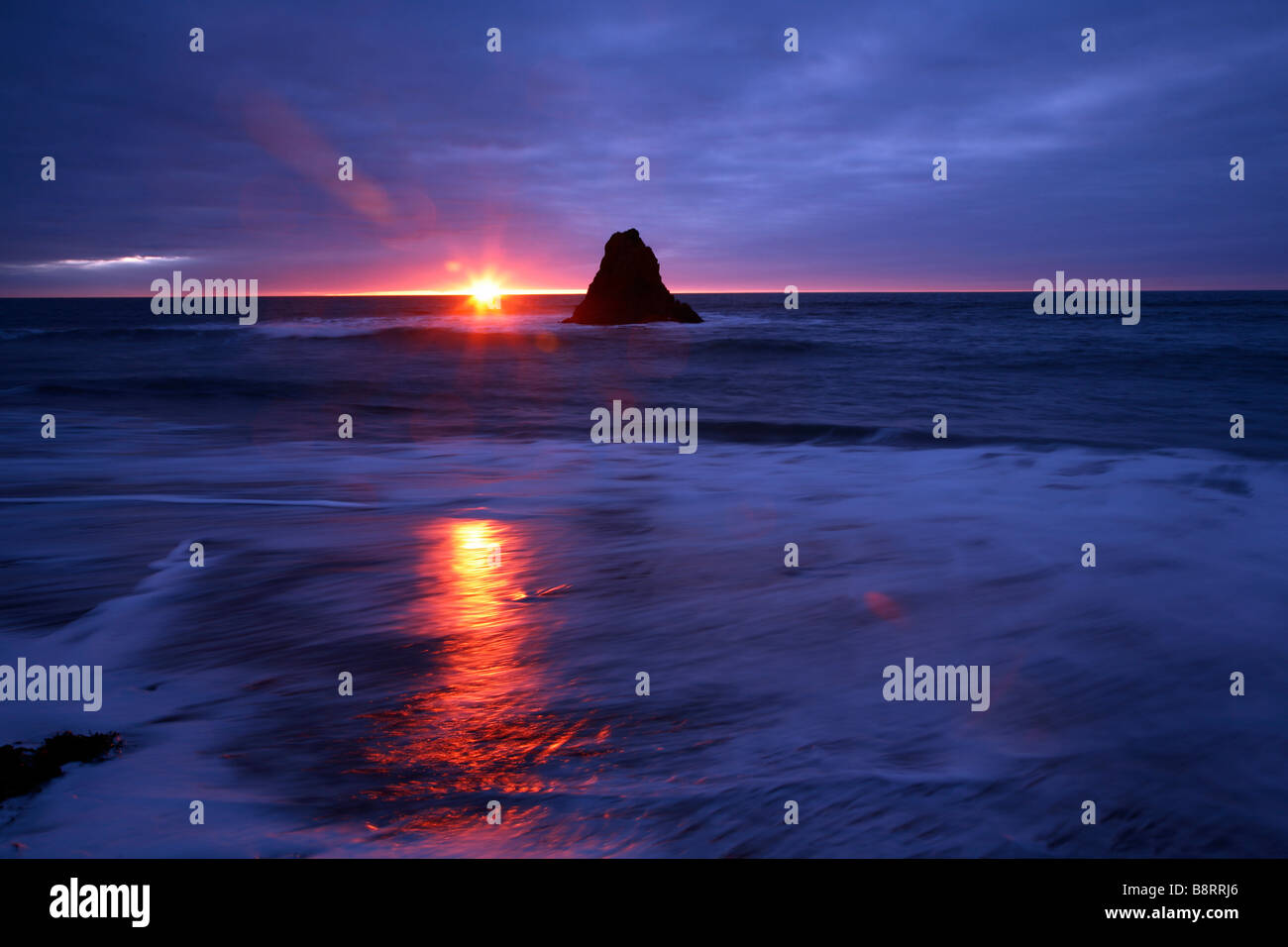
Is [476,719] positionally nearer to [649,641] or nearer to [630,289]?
[649,641]

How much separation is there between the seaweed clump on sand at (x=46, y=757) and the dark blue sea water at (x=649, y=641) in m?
0.08

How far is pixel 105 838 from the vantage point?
9.05 ft

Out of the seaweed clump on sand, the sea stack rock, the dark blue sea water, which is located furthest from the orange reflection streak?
the sea stack rock

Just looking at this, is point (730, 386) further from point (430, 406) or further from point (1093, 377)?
point (1093, 377)

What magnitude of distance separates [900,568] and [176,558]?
5.80 meters

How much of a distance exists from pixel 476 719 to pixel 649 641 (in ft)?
4.75

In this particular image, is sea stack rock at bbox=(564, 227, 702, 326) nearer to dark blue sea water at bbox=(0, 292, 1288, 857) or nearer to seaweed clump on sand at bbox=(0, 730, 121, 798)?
dark blue sea water at bbox=(0, 292, 1288, 857)

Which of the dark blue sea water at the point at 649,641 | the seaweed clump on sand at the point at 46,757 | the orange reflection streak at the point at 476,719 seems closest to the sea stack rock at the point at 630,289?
the dark blue sea water at the point at 649,641

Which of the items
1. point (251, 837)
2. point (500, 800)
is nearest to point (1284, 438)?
point (500, 800)

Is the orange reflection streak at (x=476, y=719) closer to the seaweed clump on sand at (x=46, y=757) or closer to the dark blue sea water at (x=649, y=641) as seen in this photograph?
the dark blue sea water at (x=649, y=641)

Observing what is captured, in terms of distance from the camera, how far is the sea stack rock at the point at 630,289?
5012 centimetres

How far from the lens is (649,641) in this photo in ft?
16.0

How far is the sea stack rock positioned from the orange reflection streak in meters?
46.1
